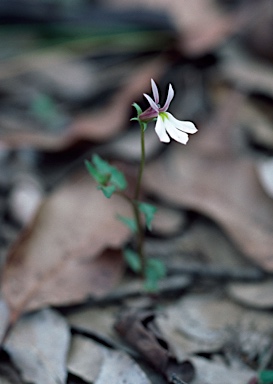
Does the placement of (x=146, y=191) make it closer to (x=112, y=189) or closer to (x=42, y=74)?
(x=112, y=189)

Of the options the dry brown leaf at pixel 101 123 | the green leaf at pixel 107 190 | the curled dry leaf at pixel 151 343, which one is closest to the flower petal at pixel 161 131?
the green leaf at pixel 107 190

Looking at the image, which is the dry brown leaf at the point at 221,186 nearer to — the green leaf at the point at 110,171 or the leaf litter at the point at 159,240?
the leaf litter at the point at 159,240

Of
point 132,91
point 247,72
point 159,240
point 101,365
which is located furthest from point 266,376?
point 247,72

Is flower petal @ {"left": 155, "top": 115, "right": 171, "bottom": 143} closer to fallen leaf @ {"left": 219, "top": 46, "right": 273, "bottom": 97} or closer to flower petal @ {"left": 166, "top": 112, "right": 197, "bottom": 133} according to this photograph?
flower petal @ {"left": 166, "top": 112, "right": 197, "bottom": 133}

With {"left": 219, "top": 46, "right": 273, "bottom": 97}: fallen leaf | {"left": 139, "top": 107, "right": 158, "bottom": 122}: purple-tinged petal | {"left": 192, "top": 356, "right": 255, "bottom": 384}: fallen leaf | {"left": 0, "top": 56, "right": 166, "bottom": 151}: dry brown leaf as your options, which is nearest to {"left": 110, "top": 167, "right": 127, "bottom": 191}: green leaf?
{"left": 139, "top": 107, "right": 158, "bottom": 122}: purple-tinged petal

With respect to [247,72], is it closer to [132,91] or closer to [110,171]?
[132,91]
